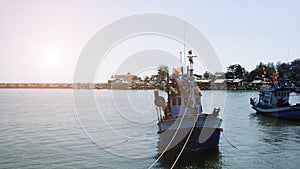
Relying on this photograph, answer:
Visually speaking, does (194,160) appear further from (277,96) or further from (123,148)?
(277,96)

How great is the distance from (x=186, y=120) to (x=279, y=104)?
A: 82.4ft

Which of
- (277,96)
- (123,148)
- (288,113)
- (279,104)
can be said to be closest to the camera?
(123,148)

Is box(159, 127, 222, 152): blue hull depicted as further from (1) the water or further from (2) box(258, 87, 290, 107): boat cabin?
(2) box(258, 87, 290, 107): boat cabin

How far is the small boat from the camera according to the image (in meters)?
34.5

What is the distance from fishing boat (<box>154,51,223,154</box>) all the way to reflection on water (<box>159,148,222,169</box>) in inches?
15.5

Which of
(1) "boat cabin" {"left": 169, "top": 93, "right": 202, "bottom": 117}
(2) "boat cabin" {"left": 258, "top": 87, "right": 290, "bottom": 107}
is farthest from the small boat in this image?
(1) "boat cabin" {"left": 169, "top": 93, "right": 202, "bottom": 117}

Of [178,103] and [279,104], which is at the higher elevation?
[178,103]

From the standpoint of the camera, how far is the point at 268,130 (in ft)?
93.9

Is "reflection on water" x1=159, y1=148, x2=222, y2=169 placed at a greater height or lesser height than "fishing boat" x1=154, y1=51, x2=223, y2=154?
lesser

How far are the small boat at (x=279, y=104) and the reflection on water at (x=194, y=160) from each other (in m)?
20.9

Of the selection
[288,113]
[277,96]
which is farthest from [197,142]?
[277,96]

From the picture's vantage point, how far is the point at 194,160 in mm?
16703

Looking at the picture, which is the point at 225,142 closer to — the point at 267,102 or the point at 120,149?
the point at 120,149

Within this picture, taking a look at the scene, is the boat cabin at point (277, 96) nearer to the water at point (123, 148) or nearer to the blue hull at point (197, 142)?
the water at point (123, 148)
